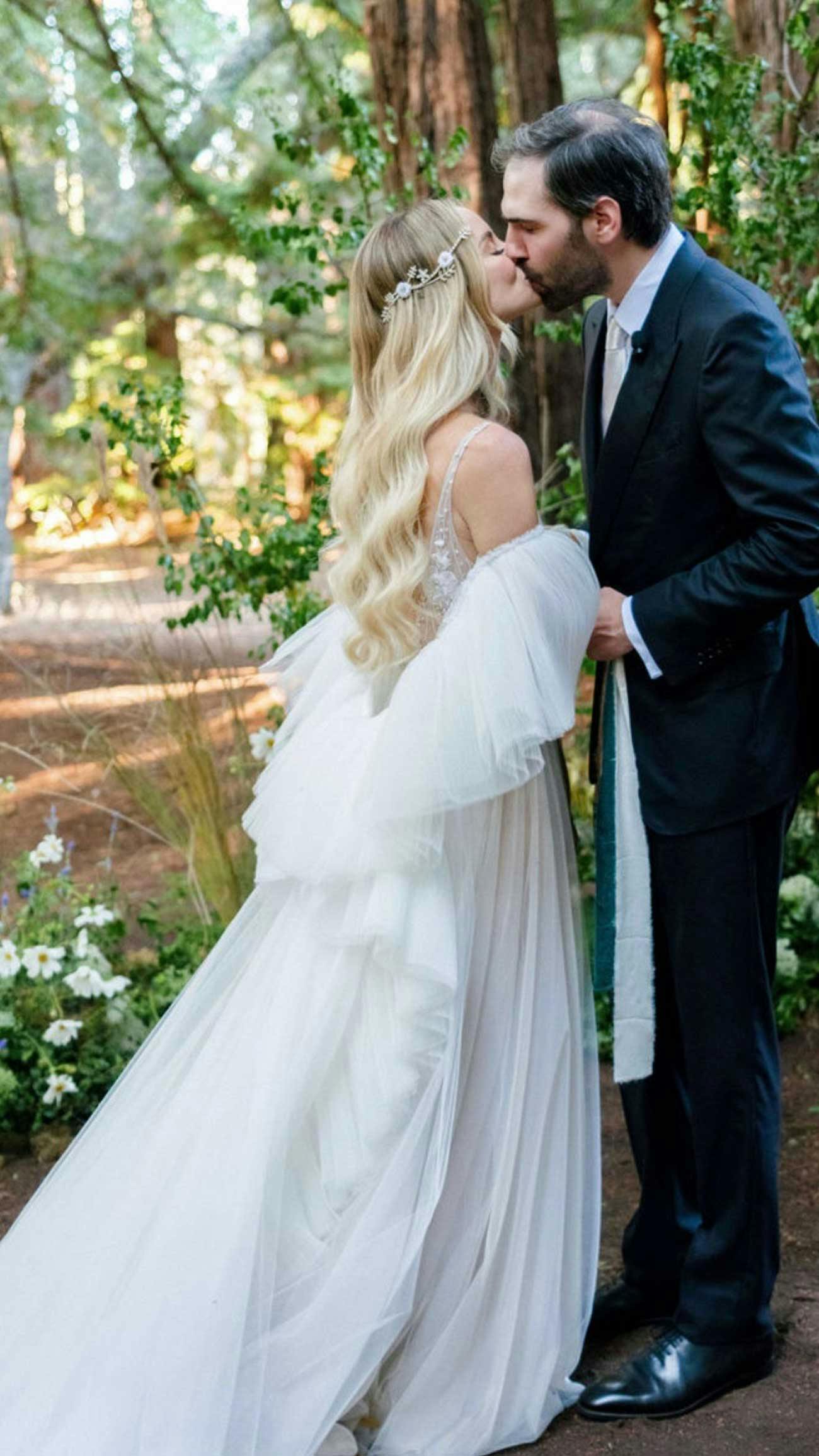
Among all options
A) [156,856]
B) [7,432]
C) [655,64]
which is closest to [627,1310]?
[156,856]

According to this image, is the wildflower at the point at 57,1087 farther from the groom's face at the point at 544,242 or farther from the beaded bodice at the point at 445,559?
the groom's face at the point at 544,242

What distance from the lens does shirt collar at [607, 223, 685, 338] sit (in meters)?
2.58

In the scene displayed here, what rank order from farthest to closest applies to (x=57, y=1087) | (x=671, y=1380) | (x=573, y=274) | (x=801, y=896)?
(x=801, y=896) < (x=57, y=1087) < (x=671, y=1380) < (x=573, y=274)

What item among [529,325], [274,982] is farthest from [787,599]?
[529,325]

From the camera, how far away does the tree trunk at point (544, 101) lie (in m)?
6.43

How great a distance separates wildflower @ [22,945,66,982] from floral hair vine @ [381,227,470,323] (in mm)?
2139

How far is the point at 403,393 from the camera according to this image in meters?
2.58

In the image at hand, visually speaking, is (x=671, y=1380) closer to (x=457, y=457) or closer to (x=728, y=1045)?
(x=728, y=1045)

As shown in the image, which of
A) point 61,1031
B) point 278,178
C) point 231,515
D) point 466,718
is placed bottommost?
point 61,1031

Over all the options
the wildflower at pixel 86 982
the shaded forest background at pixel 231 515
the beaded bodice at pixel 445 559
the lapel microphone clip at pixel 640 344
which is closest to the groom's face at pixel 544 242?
the lapel microphone clip at pixel 640 344

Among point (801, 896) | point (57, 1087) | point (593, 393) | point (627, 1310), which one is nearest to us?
point (593, 393)

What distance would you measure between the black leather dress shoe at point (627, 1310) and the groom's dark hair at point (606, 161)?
6.37 feet

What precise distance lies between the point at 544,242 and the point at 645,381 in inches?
11.3

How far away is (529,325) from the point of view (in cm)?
598
